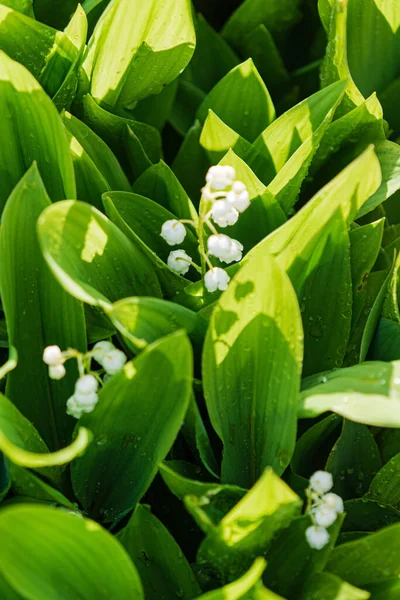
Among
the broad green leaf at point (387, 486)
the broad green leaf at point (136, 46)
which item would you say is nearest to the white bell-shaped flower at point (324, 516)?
the broad green leaf at point (387, 486)

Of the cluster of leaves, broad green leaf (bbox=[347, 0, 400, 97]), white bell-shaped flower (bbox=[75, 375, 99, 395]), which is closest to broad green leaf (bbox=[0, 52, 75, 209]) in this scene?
the cluster of leaves

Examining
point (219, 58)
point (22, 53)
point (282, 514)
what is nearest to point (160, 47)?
point (22, 53)

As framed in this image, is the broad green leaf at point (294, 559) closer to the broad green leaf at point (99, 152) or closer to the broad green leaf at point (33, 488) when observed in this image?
the broad green leaf at point (33, 488)

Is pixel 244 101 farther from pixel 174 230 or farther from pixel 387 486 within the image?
pixel 387 486

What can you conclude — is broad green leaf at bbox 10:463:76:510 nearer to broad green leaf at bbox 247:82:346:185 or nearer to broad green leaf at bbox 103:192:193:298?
broad green leaf at bbox 103:192:193:298

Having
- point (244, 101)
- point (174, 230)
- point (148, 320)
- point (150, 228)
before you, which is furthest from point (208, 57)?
point (148, 320)

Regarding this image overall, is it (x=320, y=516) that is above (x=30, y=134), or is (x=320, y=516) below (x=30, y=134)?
below
